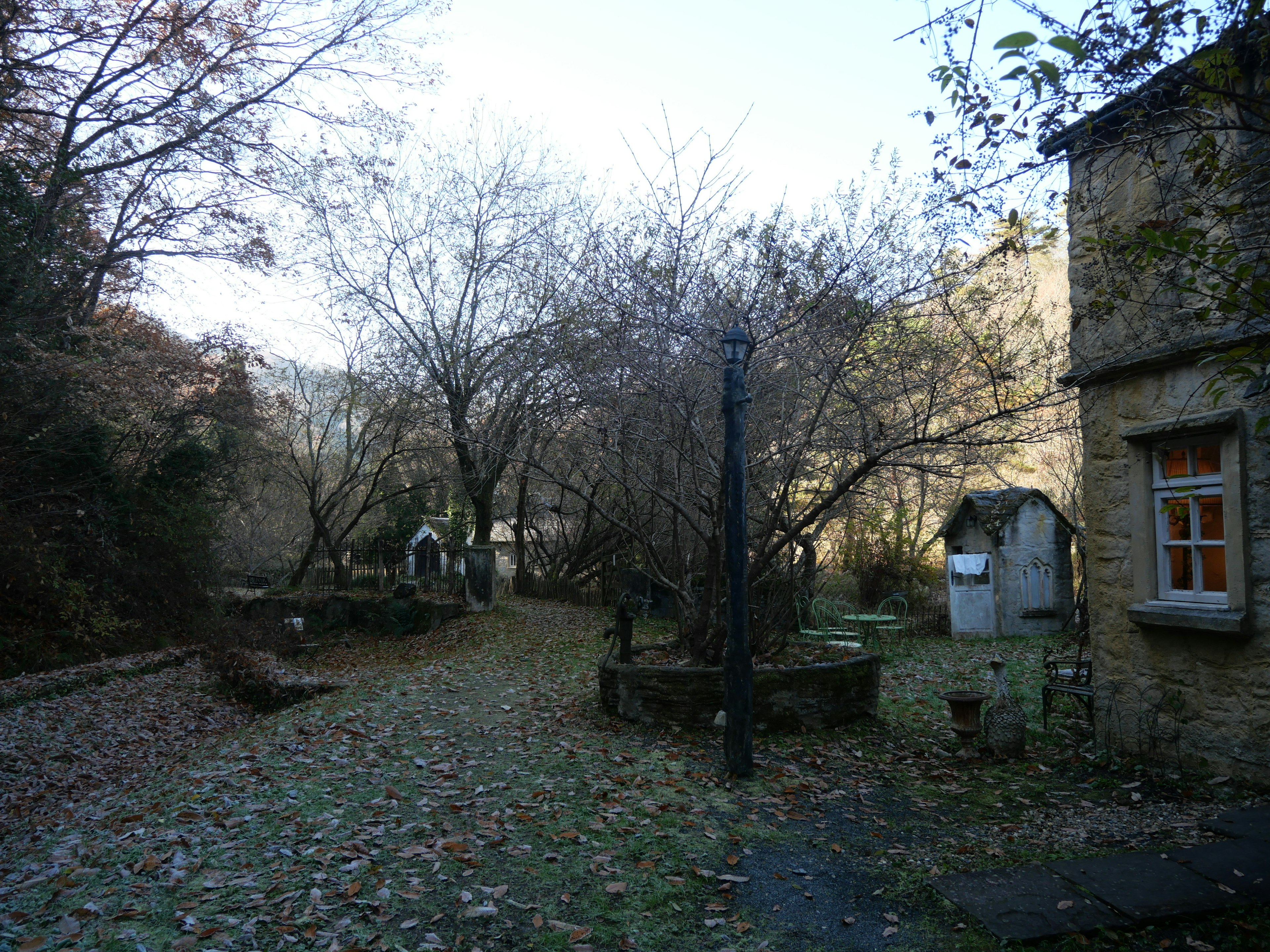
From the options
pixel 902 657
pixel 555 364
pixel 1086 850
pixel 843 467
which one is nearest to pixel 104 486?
pixel 555 364

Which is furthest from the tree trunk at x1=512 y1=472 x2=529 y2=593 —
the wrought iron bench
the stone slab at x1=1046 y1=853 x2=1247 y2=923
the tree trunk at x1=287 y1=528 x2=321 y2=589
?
the stone slab at x1=1046 y1=853 x2=1247 y2=923

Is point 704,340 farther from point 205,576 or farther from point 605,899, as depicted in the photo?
point 205,576

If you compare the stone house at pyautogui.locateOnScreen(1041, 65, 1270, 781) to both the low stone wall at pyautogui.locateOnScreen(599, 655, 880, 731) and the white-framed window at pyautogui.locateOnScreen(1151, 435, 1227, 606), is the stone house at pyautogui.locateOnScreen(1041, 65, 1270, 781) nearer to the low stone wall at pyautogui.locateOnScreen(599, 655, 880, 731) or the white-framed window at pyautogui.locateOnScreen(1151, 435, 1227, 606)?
the white-framed window at pyautogui.locateOnScreen(1151, 435, 1227, 606)

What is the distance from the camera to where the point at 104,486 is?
1352 cm

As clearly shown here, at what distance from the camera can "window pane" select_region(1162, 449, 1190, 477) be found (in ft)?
19.7

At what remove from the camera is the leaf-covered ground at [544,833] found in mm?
3791

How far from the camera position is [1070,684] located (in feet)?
25.1

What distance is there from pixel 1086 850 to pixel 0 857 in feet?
23.8

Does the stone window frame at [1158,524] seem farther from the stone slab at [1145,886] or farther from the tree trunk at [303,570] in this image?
the tree trunk at [303,570]

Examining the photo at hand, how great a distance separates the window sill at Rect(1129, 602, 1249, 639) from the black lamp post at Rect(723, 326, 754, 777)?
317 cm

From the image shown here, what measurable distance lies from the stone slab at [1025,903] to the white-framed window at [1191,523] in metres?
2.90

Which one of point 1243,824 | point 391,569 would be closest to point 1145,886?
point 1243,824

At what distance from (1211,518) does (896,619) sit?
788cm

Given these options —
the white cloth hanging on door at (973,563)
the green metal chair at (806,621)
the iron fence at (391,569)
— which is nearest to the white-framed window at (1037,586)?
the white cloth hanging on door at (973,563)
